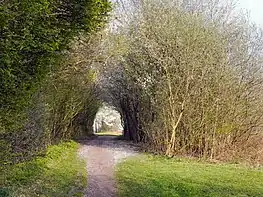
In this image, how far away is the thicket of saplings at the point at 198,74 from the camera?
20.7m

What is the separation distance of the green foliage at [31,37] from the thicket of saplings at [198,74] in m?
9.73

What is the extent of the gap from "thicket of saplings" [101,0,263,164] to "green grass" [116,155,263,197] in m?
3.50

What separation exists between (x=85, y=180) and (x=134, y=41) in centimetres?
1074

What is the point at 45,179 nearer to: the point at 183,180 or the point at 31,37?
the point at 183,180

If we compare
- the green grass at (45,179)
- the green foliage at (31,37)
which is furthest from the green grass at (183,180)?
the green foliage at (31,37)

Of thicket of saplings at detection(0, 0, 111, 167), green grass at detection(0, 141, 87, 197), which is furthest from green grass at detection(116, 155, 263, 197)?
thicket of saplings at detection(0, 0, 111, 167)

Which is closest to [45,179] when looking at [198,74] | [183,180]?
[183,180]

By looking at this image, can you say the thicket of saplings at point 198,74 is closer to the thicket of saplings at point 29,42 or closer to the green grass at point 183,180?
the green grass at point 183,180

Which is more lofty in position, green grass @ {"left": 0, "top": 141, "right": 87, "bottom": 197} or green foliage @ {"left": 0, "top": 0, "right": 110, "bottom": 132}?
green foliage @ {"left": 0, "top": 0, "right": 110, "bottom": 132}

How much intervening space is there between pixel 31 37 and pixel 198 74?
1389 centimetres

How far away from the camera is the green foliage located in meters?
7.46

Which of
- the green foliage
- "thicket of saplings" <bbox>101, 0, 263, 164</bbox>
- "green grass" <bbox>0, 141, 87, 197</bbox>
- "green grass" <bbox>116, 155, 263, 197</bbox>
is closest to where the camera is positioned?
the green foliage

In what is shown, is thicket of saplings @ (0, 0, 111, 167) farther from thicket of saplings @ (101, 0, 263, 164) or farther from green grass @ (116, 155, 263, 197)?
thicket of saplings @ (101, 0, 263, 164)

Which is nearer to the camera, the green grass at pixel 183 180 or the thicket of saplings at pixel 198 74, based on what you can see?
the green grass at pixel 183 180
